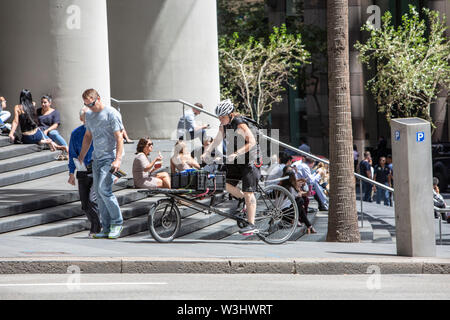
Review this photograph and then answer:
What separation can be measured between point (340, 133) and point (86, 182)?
145 inches

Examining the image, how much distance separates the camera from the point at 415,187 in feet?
28.9

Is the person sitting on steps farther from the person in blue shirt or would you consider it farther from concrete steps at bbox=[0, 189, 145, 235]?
the person in blue shirt

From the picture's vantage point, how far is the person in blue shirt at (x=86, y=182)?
10180mm

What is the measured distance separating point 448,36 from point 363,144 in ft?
18.7

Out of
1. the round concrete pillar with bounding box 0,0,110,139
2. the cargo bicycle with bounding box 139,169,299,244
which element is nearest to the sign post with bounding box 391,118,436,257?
the cargo bicycle with bounding box 139,169,299,244

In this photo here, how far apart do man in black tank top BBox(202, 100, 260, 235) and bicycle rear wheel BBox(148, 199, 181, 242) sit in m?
0.74

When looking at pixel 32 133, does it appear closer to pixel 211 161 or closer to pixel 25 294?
pixel 211 161

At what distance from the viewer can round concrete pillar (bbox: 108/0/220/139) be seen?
735 inches

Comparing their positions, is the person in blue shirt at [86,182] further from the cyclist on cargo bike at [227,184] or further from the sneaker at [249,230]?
the sneaker at [249,230]

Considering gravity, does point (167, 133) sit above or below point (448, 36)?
below

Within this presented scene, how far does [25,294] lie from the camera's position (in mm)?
6922

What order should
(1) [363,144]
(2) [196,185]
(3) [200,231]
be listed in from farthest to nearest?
(1) [363,144], (3) [200,231], (2) [196,185]
